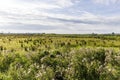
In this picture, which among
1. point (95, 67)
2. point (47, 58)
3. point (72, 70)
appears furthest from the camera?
point (47, 58)

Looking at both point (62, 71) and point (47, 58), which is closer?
point (62, 71)

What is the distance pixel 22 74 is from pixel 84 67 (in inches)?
241

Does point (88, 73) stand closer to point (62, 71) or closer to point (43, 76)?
point (62, 71)

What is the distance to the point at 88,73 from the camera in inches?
920

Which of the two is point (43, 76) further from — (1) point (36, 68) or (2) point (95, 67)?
(2) point (95, 67)

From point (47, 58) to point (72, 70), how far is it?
8.30 m

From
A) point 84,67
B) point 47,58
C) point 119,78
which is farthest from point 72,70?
point 47,58

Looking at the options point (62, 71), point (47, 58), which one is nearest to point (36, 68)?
point (62, 71)

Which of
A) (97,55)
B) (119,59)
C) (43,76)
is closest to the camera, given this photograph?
(43,76)

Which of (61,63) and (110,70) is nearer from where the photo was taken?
(110,70)

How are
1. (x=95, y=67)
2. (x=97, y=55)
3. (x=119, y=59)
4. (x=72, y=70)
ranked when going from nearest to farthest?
(x=72, y=70) < (x=95, y=67) < (x=119, y=59) < (x=97, y=55)

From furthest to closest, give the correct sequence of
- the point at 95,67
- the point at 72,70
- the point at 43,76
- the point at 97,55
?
1. the point at 97,55
2. the point at 95,67
3. the point at 72,70
4. the point at 43,76

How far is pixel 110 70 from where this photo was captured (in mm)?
20156

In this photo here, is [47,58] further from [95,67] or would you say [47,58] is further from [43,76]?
[43,76]
